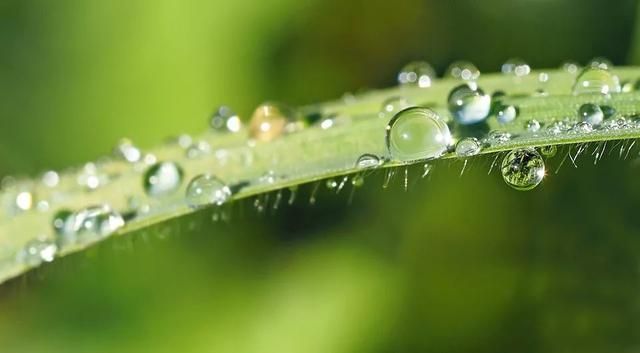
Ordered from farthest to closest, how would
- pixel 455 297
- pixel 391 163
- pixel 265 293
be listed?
pixel 265 293, pixel 455 297, pixel 391 163

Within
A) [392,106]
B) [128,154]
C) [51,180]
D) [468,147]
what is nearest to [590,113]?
[468,147]

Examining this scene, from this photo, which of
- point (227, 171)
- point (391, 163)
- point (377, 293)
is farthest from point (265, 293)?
point (391, 163)

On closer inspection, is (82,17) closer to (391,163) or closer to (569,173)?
(569,173)

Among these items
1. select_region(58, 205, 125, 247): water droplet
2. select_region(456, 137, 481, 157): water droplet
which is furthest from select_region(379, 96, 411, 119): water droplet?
select_region(58, 205, 125, 247): water droplet

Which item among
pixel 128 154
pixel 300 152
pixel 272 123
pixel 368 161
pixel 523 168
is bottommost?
pixel 523 168

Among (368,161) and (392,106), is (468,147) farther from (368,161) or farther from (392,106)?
(392,106)

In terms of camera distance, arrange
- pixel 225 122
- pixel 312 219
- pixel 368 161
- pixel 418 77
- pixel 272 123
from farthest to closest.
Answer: pixel 312 219 → pixel 418 77 → pixel 225 122 → pixel 272 123 → pixel 368 161
